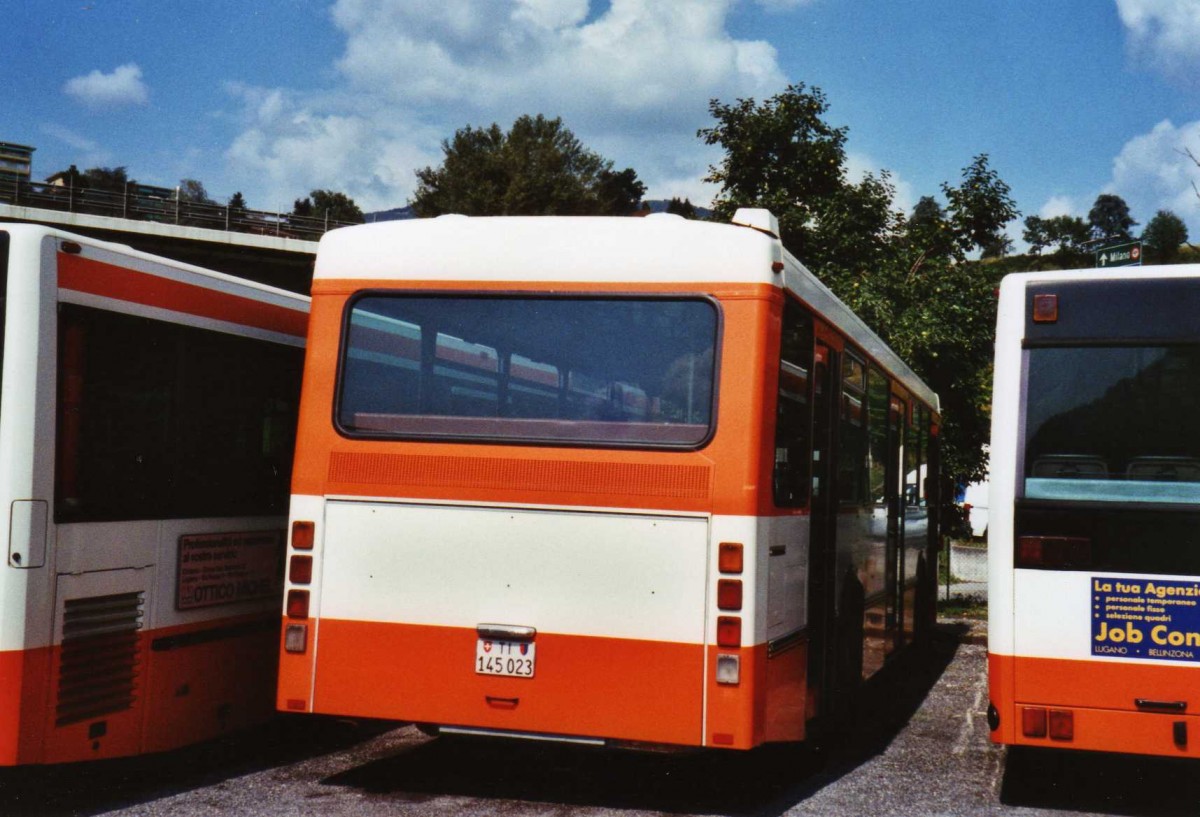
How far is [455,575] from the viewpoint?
652 centimetres

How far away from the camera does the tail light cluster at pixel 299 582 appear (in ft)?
21.7

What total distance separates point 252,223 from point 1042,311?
51.6 meters

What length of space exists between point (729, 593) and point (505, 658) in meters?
1.14

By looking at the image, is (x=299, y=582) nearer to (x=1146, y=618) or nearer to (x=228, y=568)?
(x=228, y=568)

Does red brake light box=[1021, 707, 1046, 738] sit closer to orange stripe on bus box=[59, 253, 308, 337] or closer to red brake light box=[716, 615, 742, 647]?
red brake light box=[716, 615, 742, 647]

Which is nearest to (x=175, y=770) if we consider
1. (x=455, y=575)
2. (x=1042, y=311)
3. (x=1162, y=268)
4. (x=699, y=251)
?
(x=455, y=575)

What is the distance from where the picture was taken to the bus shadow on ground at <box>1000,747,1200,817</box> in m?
7.11

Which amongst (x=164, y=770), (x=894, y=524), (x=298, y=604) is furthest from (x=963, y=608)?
(x=298, y=604)

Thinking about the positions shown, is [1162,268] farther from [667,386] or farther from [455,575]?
[455,575]

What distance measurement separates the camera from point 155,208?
52.8 meters

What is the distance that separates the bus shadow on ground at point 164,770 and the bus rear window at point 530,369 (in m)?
2.17

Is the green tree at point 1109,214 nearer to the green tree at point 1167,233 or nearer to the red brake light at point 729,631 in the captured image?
the green tree at point 1167,233

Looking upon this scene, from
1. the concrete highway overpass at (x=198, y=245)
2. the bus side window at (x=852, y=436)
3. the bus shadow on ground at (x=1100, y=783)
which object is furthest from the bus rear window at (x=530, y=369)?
the concrete highway overpass at (x=198, y=245)

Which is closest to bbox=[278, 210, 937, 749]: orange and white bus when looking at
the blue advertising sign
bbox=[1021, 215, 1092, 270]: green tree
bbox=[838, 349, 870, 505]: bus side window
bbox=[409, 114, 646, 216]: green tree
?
bbox=[838, 349, 870, 505]: bus side window
